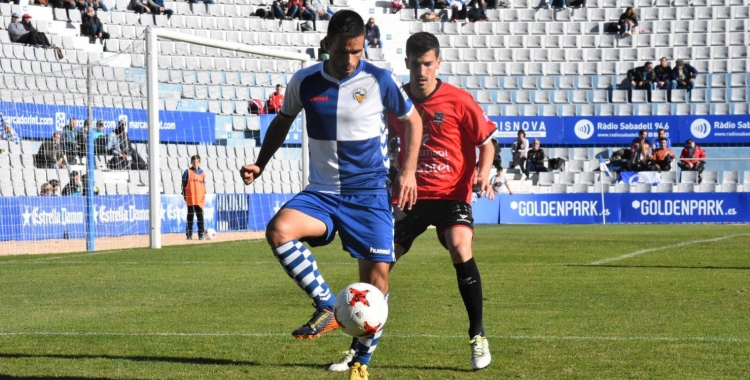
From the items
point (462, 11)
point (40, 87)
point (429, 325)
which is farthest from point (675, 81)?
point (429, 325)

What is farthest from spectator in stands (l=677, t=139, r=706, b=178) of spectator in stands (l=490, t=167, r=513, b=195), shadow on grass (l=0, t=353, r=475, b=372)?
shadow on grass (l=0, t=353, r=475, b=372)

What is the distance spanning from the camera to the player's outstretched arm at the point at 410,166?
242 inches

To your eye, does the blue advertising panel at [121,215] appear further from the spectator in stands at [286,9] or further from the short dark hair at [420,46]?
the short dark hair at [420,46]

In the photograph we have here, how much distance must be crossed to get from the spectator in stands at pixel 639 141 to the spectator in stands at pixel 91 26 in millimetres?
15325

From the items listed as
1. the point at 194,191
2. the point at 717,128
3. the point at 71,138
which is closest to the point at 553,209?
the point at 717,128

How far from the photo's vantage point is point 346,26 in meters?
5.86

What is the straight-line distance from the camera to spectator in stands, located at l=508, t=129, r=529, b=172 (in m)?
32.3

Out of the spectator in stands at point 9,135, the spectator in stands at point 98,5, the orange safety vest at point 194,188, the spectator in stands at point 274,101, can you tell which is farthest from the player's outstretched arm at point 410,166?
the spectator in stands at point 98,5

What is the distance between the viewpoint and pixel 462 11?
39.2 meters

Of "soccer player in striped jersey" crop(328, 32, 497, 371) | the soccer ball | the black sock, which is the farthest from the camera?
"soccer player in striped jersey" crop(328, 32, 497, 371)

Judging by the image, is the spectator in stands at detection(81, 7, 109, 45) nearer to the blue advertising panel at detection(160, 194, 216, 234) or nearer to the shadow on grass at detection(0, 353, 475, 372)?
the blue advertising panel at detection(160, 194, 216, 234)

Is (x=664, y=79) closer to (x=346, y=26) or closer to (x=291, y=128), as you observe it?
(x=291, y=128)

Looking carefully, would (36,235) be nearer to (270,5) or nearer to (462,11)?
(270,5)

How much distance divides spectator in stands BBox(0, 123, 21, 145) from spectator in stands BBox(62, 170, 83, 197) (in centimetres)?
207
